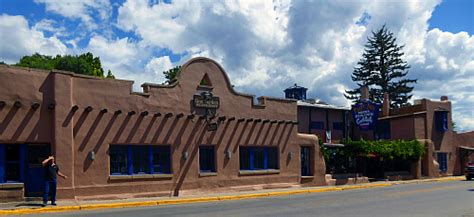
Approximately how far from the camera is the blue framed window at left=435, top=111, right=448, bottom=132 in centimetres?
4178

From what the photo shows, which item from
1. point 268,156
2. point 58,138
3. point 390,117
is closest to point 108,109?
point 58,138

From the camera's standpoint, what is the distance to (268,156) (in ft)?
91.6

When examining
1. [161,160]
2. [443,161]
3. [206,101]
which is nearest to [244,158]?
[206,101]

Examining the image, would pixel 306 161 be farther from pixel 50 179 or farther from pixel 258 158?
pixel 50 179

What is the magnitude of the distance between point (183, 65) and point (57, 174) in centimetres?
799

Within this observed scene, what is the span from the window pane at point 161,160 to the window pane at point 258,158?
563 cm

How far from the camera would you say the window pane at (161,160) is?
74.7 feet

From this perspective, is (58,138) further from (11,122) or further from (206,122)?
(206,122)

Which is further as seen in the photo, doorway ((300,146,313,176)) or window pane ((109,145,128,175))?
doorway ((300,146,313,176))

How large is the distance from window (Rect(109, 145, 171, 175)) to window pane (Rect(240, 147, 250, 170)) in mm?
4649

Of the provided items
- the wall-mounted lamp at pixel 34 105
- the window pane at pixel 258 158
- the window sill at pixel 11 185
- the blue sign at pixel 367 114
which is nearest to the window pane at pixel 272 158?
the window pane at pixel 258 158

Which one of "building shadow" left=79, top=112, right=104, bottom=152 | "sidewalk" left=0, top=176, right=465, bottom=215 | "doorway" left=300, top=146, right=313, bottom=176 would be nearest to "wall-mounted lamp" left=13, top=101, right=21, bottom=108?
"building shadow" left=79, top=112, right=104, bottom=152

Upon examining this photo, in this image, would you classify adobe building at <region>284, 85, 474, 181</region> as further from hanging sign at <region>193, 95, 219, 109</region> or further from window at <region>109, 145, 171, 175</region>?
window at <region>109, 145, 171, 175</region>

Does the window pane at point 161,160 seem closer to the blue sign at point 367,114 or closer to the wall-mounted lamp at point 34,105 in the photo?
the wall-mounted lamp at point 34,105
